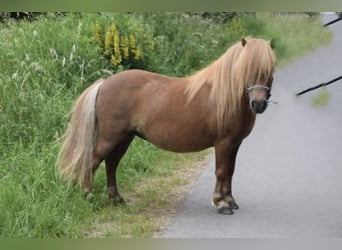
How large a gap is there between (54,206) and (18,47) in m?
0.75

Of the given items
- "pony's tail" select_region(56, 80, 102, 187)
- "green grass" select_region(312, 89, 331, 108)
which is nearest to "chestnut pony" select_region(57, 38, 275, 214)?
"pony's tail" select_region(56, 80, 102, 187)

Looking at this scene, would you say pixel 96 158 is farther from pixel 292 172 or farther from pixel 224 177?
pixel 292 172

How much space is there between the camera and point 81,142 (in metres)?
2.42

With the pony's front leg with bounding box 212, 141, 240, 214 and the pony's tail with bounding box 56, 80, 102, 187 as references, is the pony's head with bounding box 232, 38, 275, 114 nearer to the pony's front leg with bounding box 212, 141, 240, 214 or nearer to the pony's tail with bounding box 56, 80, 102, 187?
the pony's front leg with bounding box 212, 141, 240, 214

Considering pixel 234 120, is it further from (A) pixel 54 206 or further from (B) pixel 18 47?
(B) pixel 18 47

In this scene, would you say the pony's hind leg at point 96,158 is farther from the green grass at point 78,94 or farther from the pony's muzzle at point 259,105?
the pony's muzzle at point 259,105

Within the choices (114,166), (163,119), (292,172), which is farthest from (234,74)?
(114,166)

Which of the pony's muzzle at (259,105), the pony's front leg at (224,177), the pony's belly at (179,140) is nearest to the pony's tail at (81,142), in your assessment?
the pony's belly at (179,140)

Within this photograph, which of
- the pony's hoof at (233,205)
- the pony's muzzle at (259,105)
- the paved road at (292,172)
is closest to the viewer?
the pony's muzzle at (259,105)

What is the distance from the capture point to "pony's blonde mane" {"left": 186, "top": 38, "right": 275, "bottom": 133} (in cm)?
224

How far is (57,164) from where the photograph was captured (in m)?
2.44

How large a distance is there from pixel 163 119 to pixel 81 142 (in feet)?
1.06

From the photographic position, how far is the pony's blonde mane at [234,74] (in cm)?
224
